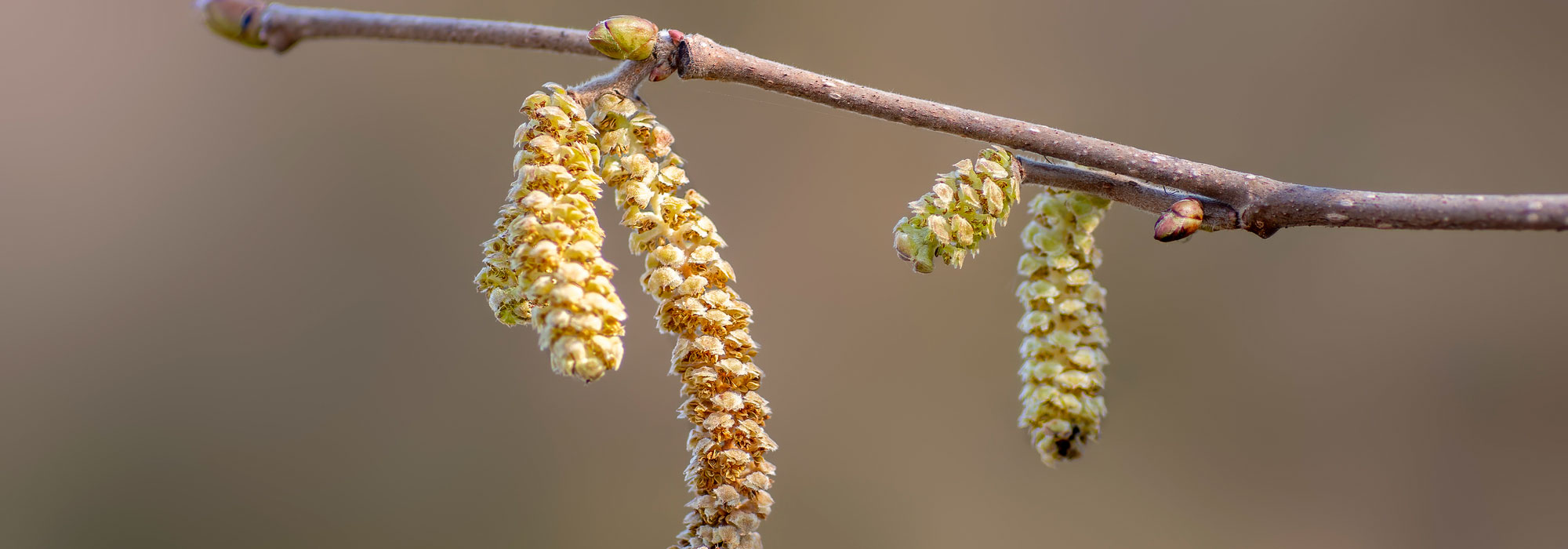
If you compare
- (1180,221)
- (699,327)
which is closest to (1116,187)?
(1180,221)

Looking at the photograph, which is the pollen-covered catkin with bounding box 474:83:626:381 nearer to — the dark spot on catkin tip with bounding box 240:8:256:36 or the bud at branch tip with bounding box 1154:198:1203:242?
the dark spot on catkin tip with bounding box 240:8:256:36

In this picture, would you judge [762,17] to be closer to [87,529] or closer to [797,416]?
[797,416]

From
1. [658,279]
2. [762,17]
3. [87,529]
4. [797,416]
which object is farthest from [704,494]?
[87,529]

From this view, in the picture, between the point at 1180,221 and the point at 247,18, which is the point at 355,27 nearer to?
the point at 247,18

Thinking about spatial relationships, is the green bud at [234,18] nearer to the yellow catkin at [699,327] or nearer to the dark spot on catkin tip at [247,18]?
the dark spot on catkin tip at [247,18]

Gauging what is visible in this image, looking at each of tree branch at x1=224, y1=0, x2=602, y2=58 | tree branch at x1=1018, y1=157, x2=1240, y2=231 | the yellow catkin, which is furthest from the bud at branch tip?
tree branch at x1=224, y1=0, x2=602, y2=58

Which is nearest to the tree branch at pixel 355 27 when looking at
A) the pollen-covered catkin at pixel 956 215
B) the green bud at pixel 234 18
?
the green bud at pixel 234 18

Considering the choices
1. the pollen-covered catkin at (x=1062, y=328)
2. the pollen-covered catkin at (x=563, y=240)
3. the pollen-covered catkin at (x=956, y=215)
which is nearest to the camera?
the pollen-covered catkin at (x=563, y=240)

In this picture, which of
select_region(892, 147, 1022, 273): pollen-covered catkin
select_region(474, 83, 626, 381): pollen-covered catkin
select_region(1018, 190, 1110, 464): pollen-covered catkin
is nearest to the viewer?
select_region(474, 83, 626, 381): pollen-covered catkin
